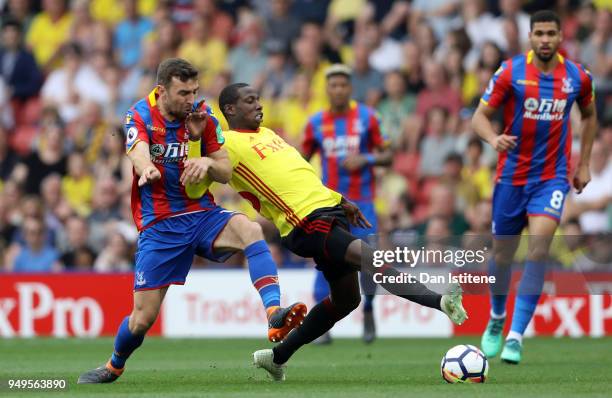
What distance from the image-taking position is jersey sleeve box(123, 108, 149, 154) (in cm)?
830

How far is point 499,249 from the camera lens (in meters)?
10.6

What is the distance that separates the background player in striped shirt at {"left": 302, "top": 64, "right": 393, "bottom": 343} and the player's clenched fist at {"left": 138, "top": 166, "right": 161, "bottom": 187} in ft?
16.7

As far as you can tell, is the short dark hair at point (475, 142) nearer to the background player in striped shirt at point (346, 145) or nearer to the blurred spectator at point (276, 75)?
the background player in striped shirt at point (346, 145)

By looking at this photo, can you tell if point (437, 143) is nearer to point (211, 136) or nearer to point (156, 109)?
point (211, 136)

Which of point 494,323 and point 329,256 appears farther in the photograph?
point 494,323

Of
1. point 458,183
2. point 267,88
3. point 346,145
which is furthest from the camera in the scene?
point 267,88

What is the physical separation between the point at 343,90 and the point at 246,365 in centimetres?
364

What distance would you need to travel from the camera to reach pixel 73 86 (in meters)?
19.2

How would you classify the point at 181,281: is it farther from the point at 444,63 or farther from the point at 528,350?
the point at 444,63

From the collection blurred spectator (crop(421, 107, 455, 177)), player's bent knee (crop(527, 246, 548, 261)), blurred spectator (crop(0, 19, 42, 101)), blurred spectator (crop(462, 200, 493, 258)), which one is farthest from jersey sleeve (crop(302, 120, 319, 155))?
blurred spectator (crop(0, 19, 42, 101))

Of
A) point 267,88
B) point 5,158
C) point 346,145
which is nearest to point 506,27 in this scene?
point 267,88

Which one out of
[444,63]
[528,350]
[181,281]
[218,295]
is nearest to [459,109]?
[444,63]

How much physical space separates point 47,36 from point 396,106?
6.38 meters

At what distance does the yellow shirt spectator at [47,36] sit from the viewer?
1992cm
